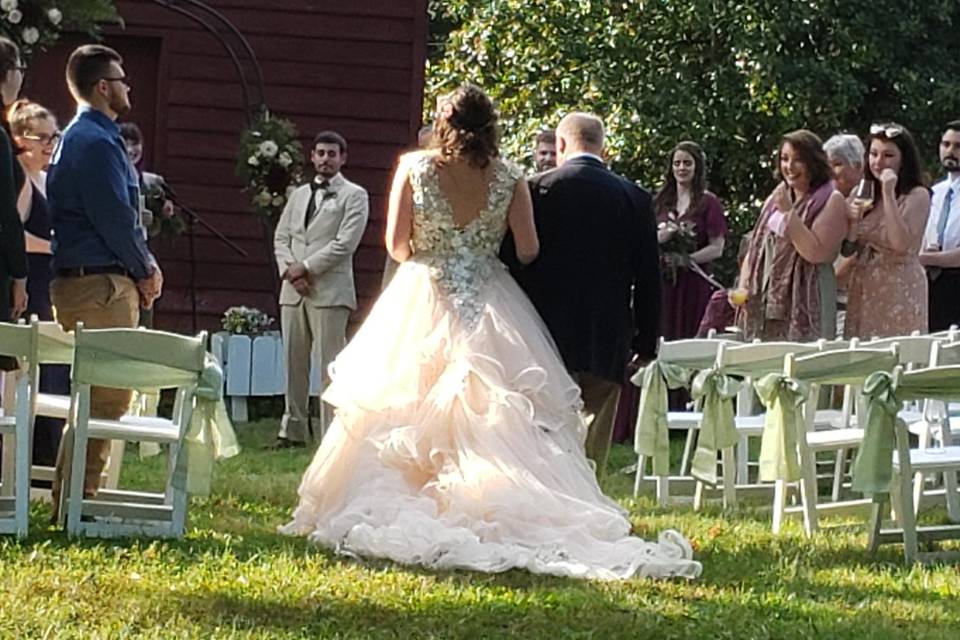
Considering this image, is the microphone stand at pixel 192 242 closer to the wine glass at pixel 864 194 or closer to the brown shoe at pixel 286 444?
the brown shoe at pixel 286 444

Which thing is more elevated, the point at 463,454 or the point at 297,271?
the point at 297,271

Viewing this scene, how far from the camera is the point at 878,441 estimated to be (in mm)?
7504

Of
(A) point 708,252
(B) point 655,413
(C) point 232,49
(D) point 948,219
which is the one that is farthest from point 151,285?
(C) point 232,49

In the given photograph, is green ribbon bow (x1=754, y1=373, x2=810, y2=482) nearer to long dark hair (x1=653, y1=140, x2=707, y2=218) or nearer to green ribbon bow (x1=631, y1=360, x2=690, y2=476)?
green ribbon bow (x1=631, y1=360, x2=690, y2=476)

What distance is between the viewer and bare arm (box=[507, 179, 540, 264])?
8.23 meters

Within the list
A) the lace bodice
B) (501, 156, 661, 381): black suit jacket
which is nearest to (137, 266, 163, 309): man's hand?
the lace bodice

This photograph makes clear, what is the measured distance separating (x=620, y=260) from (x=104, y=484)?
105 inches

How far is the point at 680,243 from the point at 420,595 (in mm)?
6278

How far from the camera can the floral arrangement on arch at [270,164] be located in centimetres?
1463

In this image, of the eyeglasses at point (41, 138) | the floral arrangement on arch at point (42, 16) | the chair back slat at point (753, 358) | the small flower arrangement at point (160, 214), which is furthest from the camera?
the small flower arrangement at point (160, 214)

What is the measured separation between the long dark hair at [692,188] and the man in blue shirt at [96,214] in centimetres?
488

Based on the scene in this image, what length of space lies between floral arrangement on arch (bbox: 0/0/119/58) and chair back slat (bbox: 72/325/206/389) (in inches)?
202

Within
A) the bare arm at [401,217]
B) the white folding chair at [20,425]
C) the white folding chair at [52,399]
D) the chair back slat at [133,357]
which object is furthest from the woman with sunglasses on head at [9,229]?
the bare arm at [401,217]

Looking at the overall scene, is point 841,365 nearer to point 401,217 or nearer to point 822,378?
point 822,378
